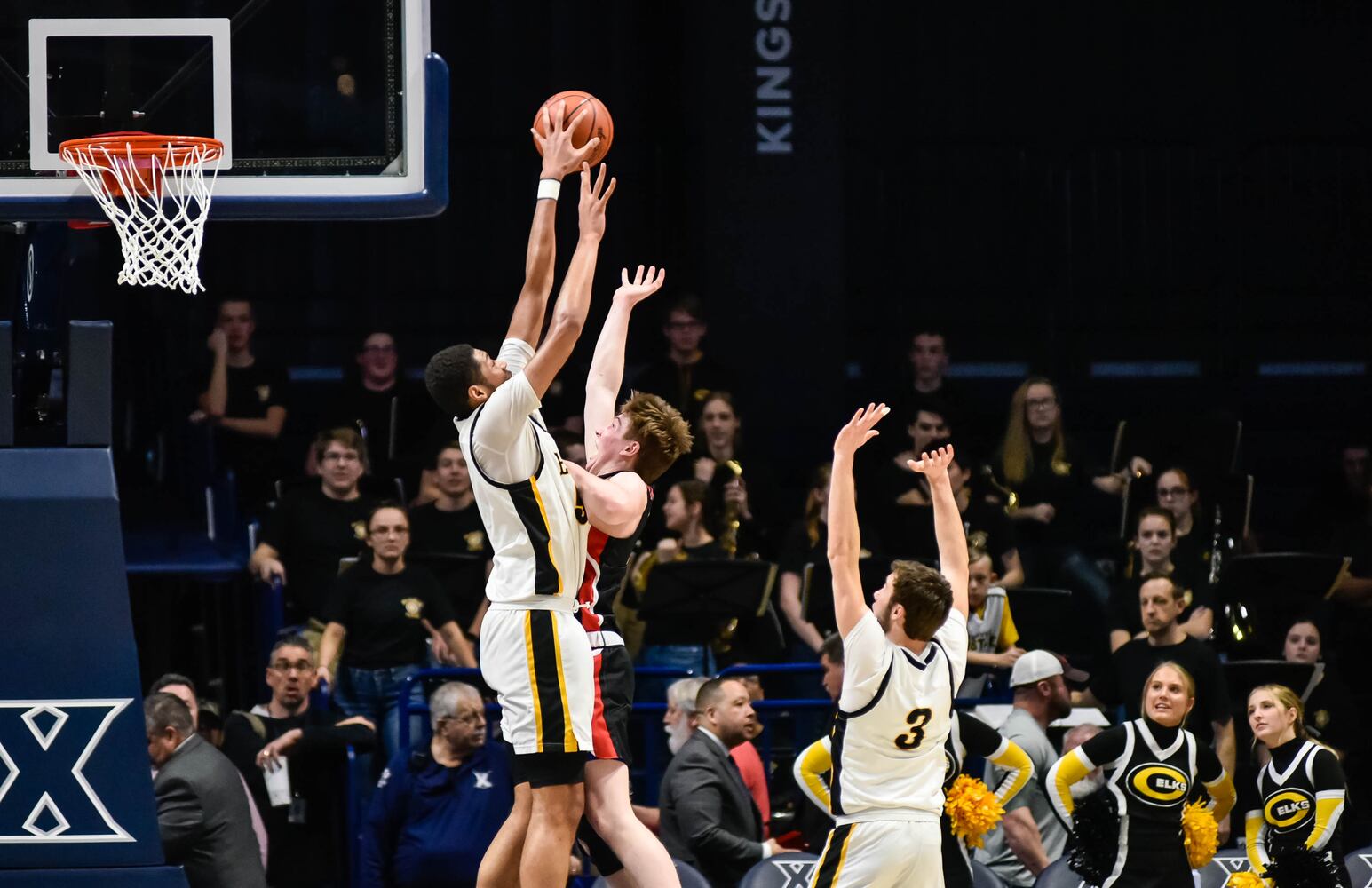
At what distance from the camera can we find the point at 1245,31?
667 inches

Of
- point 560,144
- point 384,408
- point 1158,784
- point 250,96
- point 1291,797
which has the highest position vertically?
point 250,96

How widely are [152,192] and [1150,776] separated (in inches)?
195

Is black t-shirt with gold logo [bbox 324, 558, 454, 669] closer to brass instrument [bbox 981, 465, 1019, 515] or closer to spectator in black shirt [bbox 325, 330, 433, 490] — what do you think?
spectator in black shirt [bbox 325, 330, 433, 490]

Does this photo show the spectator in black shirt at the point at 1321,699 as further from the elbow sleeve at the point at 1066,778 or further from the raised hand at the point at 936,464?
the raised hand at the point at 936,464

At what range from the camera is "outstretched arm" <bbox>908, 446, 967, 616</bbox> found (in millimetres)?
7672

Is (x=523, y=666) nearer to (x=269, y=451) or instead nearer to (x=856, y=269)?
(x=269, y=451)

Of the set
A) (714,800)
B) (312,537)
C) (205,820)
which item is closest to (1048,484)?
(714,800)

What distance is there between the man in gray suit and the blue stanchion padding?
43.7 inches

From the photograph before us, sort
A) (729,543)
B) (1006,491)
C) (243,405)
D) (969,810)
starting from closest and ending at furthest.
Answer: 1. (969,810)
2. (729,543)
3. (243,405)
4. (1006,491)

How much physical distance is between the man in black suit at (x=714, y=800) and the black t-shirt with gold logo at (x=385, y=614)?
63.4 inches

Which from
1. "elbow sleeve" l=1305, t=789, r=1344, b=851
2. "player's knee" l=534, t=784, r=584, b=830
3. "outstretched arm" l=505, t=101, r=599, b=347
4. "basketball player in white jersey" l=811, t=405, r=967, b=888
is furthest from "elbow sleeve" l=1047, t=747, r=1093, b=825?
"outstretched arm" l=505, t=101, r=599, b=347

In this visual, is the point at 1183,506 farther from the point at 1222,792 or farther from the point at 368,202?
the point at 368,202

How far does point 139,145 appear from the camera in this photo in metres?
7.92

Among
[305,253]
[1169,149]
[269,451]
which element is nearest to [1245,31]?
[1169,149]
